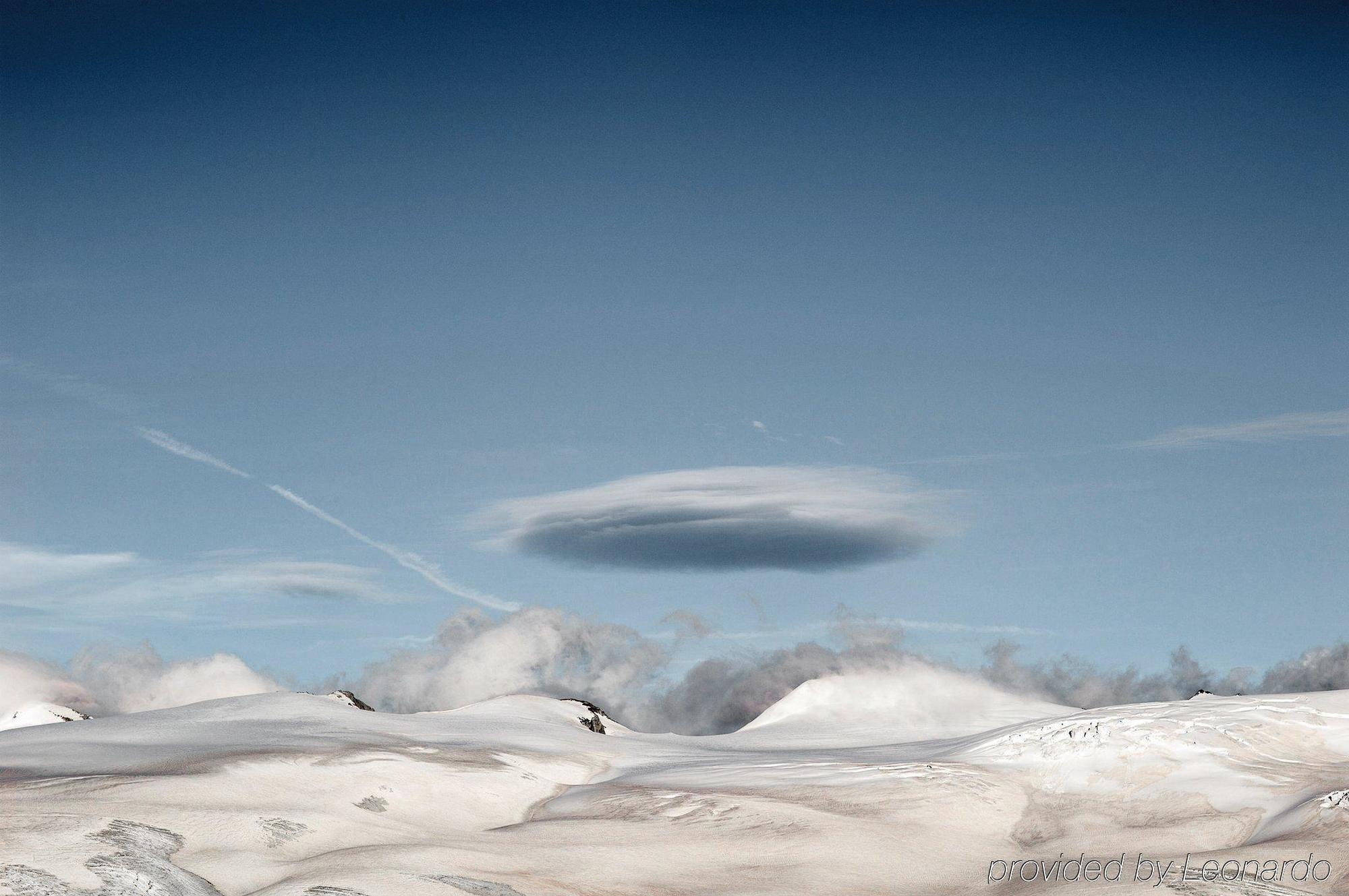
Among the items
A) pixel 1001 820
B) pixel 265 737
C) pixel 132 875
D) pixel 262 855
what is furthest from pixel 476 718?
pixel 132 875

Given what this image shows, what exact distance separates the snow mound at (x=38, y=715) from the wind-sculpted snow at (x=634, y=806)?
144700mm

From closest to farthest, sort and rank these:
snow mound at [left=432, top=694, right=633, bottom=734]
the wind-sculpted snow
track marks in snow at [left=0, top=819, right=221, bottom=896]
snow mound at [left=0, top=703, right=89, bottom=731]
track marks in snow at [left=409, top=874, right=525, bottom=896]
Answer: track marks in snow at [left=0, top=819, right=221, bottom=896] → track marks in snow at [left=409, top=874, right=525, bottom=896] → the wind-sculpted snow → snow mound at [left=432, top=694, right=633, bottom=734] → snow mound at [left=0, top=703, right=89, bottom=731]

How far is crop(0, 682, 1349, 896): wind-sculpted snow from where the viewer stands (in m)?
23.5

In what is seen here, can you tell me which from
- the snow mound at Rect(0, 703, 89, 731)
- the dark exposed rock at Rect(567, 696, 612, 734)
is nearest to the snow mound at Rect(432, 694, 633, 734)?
the dark exposed rock at Rect(567, 696, 612, 734)

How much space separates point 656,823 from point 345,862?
1087 centimetres

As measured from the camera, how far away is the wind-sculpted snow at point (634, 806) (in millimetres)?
23500

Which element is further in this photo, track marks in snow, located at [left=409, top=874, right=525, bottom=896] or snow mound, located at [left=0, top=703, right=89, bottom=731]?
snow mound, located at [left=0, top=703, right=89, bottom=731]

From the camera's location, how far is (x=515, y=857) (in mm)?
25516

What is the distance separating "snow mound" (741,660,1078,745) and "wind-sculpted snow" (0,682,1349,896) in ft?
94.9

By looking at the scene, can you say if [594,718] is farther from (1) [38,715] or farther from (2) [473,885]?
(1) [38,715]

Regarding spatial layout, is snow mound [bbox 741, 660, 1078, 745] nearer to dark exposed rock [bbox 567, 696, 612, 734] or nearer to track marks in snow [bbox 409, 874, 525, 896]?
dark exposed rock [bbox 567, 696, 612, 734]

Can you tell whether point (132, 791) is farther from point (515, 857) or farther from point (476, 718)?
point (476, 718)

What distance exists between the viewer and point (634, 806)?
34719 millimetres

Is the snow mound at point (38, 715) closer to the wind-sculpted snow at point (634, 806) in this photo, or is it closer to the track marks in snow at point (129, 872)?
A: the wind-sculpted snow at point (634, 806)
